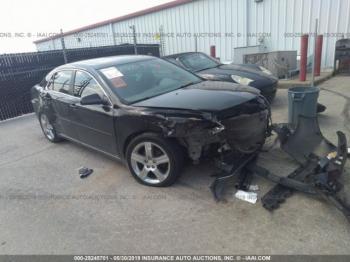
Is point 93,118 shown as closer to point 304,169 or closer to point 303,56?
point 304,169

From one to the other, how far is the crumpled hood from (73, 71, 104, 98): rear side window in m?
Result: 0.69

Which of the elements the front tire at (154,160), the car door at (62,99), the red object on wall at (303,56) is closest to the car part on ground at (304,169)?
the front tire at (154,160)

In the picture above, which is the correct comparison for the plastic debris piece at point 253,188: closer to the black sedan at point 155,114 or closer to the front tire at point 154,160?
the black sedan at point 155,114

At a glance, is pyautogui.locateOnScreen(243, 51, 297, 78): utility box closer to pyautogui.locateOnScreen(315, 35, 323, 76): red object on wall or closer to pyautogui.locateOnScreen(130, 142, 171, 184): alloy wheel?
pyautogui.locateOnScreen(315, 35, 323, 76): red object on wall

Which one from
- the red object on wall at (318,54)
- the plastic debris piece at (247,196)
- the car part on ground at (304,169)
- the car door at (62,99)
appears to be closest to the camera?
the car part on ground at (304,169)

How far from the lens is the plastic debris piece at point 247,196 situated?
303 cm

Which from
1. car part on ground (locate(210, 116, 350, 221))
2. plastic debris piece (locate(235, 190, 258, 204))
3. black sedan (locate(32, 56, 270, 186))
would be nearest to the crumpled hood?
black sedan (locate(32, 56, 270, 186))

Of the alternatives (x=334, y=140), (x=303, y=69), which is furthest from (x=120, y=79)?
(x=303, y=69)

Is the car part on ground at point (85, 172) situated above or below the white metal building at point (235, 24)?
below

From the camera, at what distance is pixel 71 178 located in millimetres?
3998

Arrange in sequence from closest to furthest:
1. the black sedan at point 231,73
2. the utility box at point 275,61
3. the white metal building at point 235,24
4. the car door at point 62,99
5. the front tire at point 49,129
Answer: the car door at point 62,99
the front tire at point 49,129
the black sedan at point 231,73
the utility box at point 275,61
the white metal building at point 235,24

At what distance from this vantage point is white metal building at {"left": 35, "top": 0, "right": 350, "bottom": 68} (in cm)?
941

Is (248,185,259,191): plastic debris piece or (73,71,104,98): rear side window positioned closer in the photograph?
(248,185,259,191): plastic debris piece

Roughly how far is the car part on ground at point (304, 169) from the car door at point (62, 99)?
8.27ft
